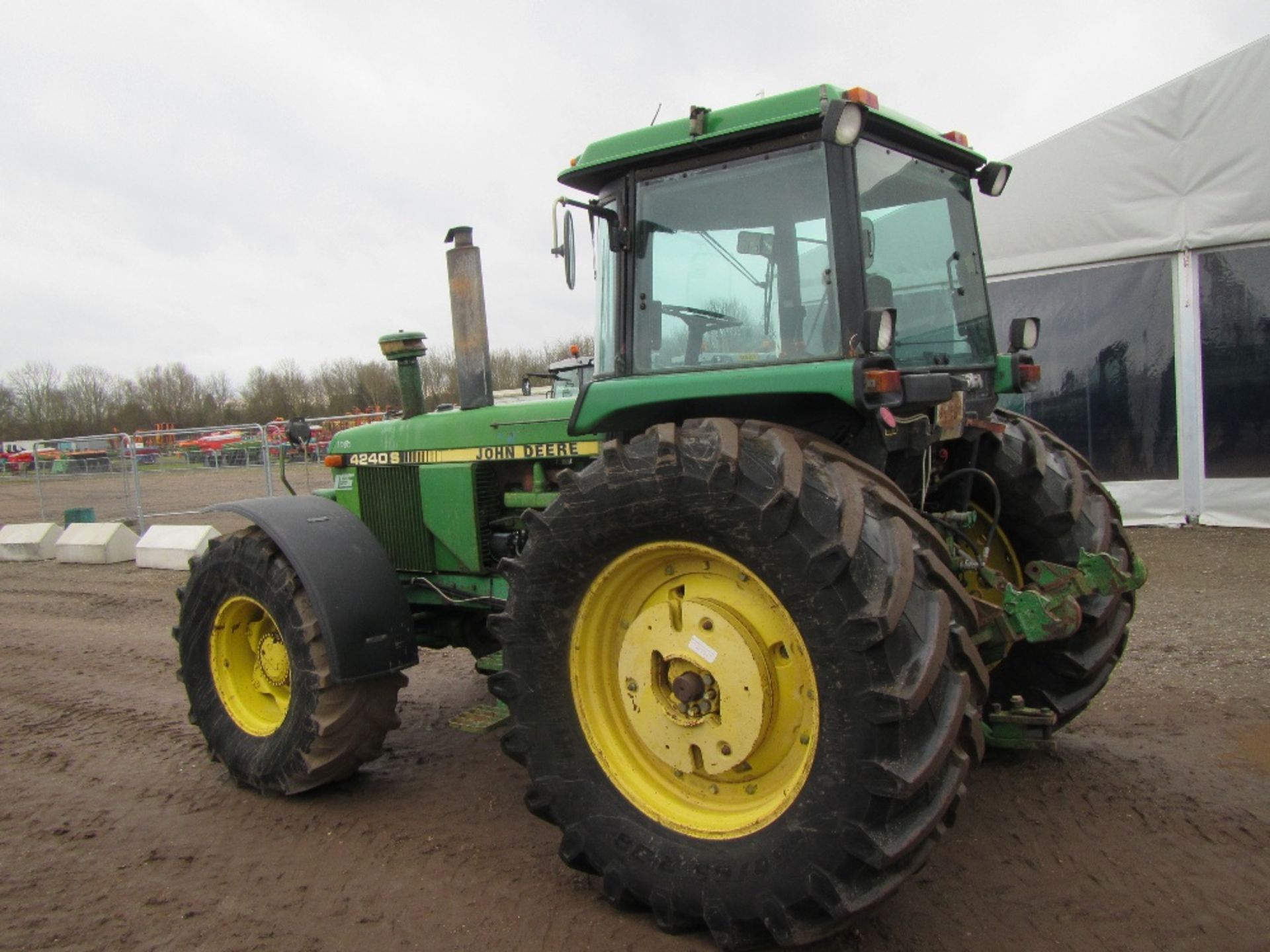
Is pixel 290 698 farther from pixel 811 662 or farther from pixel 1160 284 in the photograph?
pixel 1160 284

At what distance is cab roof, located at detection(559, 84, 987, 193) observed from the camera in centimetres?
299

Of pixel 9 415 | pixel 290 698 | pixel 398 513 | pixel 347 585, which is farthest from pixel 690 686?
pixel 9 415

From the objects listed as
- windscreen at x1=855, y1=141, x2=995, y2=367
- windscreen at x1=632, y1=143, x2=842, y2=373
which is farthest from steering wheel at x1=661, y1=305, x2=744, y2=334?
windscreen at x1=855, y1=141, x2=995, y2=367

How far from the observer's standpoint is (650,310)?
3.36 meters

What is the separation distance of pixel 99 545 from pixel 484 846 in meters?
10.6

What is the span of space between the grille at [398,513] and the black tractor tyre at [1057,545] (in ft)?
8.36

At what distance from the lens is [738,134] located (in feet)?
10.2

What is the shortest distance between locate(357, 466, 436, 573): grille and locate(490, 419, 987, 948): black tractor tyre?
1696mm

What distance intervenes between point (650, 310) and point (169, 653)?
210 inches

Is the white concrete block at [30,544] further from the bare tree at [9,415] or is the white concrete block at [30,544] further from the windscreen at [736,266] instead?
the bare tree at [9,415]

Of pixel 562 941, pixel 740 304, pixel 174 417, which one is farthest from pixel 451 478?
pixel 174 417

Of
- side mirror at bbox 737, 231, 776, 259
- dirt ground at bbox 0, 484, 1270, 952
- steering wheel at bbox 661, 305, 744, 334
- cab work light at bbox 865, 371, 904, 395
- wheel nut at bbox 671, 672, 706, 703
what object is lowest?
dirt ground at bbox 0, 484, 1270, 952

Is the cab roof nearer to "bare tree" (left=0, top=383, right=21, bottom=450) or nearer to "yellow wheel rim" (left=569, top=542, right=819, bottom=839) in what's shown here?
"yellow wheel rim" (left=569, top=542, right=819, bottom=839)

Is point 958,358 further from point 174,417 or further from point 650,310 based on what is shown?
point 174,417
